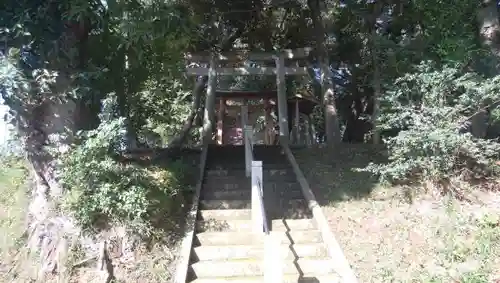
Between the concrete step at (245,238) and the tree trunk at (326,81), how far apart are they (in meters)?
4.91

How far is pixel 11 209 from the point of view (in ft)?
22.4

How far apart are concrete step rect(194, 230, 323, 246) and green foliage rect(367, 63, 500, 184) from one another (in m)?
1.62


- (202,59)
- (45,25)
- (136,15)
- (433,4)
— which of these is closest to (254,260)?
(136,15)

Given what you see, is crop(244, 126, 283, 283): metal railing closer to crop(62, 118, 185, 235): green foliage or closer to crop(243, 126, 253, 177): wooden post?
crop(243, 126, 253, 177): wooden post

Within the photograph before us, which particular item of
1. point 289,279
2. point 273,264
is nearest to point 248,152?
point 289,279

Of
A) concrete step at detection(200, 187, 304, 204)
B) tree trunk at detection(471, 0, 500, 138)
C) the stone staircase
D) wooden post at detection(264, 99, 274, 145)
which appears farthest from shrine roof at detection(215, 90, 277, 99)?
tree trunk at detection(471, 0, 500, 138)

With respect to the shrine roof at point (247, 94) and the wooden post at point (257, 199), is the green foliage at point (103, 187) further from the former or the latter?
the shrine roof at point (247, 94)

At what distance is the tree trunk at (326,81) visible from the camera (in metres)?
11.3

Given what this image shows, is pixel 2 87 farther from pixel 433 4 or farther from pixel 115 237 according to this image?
pixel 433 4

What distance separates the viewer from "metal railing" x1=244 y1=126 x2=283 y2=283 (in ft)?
14.0

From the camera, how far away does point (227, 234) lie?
248 inches

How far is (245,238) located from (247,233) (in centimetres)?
13

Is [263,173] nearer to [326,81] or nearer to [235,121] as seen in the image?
[326,81]

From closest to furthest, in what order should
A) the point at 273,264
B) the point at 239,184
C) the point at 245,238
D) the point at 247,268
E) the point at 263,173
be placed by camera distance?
the point at 273,264
the point at 247,268
the point at 245,238
the point at 239,184
the point at 263,173
